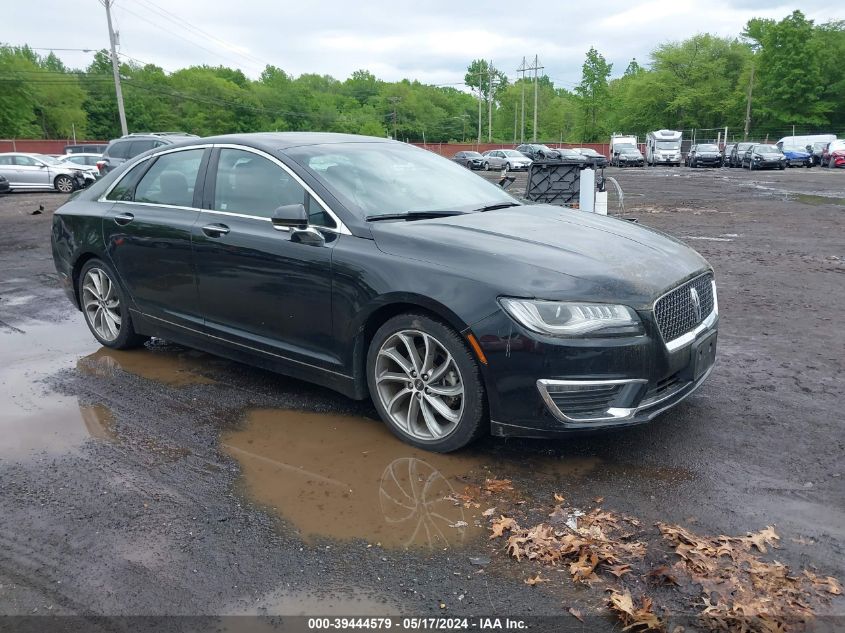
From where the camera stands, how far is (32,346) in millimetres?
6098

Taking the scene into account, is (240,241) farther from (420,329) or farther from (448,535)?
(448,535)

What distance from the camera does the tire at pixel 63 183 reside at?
26188 mm

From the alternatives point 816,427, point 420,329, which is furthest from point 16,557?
point 816,427

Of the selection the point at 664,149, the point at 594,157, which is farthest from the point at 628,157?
the point at 594,157

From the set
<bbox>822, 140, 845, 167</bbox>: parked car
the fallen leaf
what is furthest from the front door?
<bbox>822, 140, 845, 167</bbox>: parked car

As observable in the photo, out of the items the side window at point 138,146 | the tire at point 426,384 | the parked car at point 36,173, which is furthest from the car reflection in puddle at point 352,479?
the parked car at point 36,173

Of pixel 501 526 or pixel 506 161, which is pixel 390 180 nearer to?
pixel 501 526

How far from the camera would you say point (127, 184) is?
18.4 ft

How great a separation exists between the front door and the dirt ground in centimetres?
49

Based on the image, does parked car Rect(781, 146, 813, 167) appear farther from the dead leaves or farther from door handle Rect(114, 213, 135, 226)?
the dead leaves

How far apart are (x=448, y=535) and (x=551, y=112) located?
392 ft

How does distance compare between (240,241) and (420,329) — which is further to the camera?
(240,241)

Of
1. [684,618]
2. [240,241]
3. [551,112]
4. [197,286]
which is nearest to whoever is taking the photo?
[684,618]

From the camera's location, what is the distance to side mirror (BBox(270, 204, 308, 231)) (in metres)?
4.09
